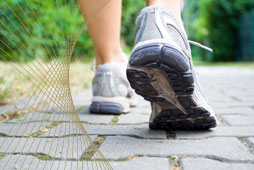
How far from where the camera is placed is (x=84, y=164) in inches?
35.4

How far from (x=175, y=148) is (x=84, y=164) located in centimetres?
35

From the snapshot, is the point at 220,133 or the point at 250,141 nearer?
the point at 250,141

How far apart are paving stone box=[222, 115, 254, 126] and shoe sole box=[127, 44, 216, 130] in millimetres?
323

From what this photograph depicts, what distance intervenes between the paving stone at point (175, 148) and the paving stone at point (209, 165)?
6cm

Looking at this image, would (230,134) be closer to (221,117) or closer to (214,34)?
(221,117)

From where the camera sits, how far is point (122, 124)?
1470mm

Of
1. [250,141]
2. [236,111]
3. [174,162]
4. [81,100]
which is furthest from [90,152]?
[81,100]

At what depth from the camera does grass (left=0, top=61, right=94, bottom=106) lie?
218 cm

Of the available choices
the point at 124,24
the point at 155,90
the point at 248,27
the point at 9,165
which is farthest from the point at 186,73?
the point at 248,27

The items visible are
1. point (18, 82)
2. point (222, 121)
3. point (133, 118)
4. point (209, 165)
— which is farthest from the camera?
point (18, 82)

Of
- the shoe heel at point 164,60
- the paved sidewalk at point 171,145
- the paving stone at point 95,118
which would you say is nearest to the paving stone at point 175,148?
the paved sidewalk at point 171,145

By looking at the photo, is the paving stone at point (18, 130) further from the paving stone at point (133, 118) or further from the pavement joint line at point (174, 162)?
the pavement joint line at point (174, 162)

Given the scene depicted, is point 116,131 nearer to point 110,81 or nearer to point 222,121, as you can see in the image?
point 110,81

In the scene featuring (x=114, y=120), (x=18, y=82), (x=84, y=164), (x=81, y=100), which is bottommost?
(x=84, y=164)
